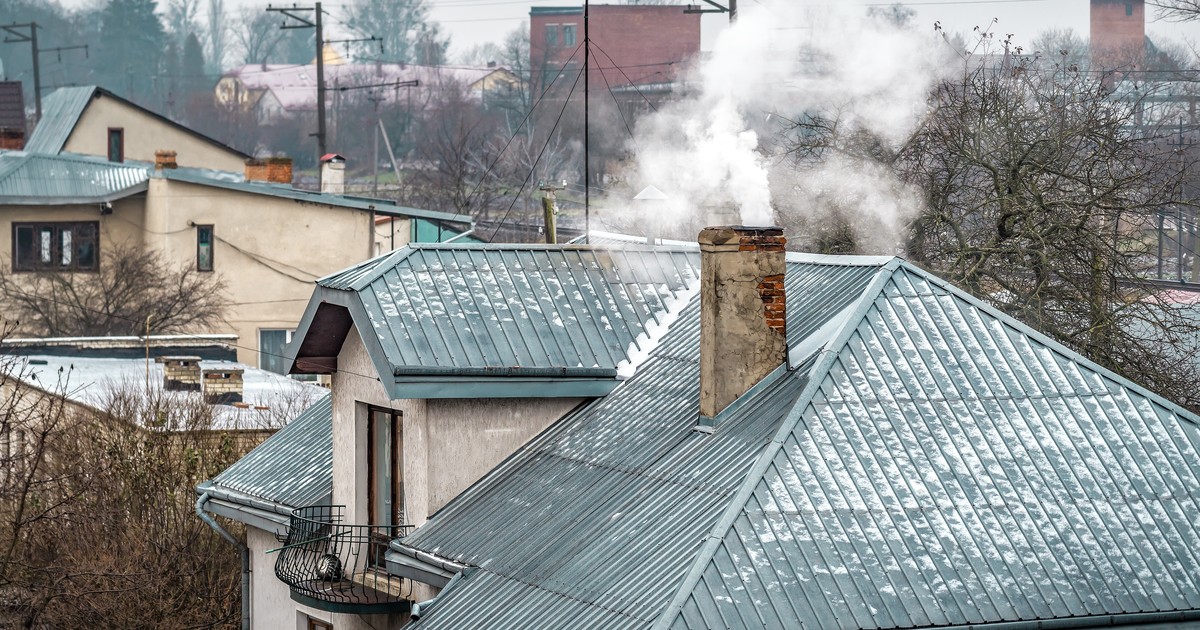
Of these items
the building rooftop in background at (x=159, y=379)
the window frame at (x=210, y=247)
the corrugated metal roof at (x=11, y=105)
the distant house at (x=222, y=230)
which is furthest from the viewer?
the corrugated metal roof at (x=11, y=105)

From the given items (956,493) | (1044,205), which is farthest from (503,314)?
(1044,205)

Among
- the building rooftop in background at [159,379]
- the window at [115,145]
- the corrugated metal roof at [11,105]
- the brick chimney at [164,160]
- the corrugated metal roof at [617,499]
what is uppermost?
the corrugated metal roof at [11,105]

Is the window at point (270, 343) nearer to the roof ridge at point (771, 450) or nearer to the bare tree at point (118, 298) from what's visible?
the bare tree at point (118, 298)

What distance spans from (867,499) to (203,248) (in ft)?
127

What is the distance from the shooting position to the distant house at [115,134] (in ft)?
181

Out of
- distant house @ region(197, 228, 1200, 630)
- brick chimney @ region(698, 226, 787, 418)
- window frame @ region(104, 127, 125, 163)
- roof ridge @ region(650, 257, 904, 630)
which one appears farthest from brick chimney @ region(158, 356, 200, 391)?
window frame @ region(104, 127, 125, 163)

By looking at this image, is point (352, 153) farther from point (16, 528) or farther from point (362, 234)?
point (16, 528)

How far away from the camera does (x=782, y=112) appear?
28.3 metres

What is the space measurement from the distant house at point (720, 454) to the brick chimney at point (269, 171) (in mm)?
34476

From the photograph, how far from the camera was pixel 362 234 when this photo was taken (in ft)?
157

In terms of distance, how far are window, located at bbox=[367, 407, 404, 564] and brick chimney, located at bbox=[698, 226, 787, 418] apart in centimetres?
338

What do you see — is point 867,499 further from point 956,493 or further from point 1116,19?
point 1116,19

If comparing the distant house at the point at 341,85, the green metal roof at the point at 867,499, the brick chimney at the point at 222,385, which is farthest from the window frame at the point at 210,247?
the distant house at the point at 341,85

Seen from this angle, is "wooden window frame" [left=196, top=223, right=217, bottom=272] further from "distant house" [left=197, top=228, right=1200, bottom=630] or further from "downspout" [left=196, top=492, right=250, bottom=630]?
"distant house" [left=197, top=228, right=1200, bottom=630]
